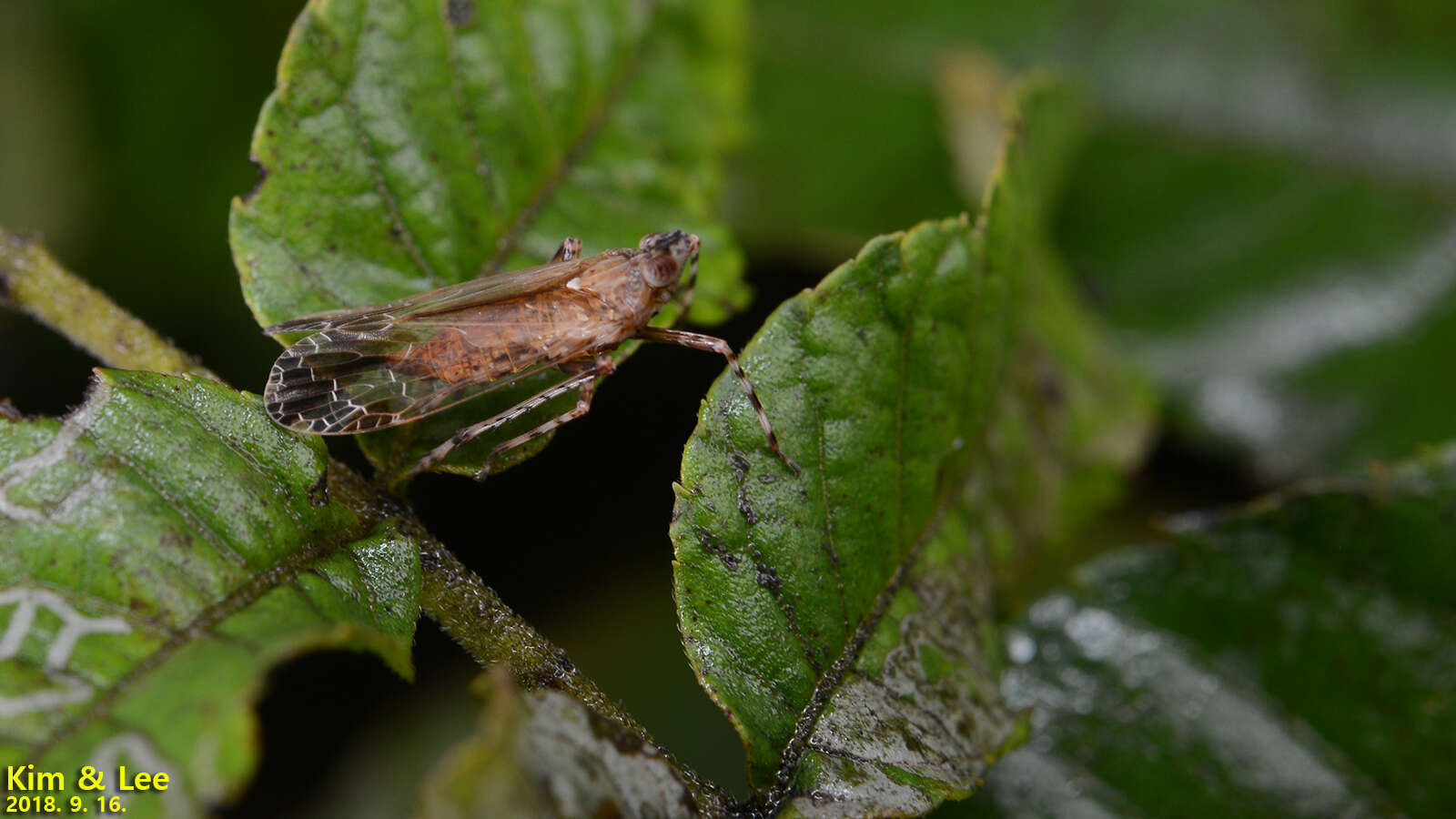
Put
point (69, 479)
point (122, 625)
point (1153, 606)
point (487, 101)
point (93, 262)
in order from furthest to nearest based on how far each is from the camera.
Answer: point (93, 262), point (1153, 606), point (487, 101), point (69, 479), point (122, 625)

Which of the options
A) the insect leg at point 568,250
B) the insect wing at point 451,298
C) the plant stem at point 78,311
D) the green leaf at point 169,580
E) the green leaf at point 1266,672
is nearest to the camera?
the green leaf at point 169,580

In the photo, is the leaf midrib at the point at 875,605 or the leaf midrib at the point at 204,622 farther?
the leaf midrib at the point at 875,605

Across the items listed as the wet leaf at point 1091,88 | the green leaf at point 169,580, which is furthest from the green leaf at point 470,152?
the wet leaf at point 1091,88

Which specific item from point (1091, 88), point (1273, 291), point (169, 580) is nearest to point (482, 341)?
point (169, 580)

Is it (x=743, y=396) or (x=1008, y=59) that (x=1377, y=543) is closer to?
(x=743, y=396)

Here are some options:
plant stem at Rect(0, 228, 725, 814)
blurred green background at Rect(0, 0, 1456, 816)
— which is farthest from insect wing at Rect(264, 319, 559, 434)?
blurred green background at Rect(0, 0, 1456, 816)

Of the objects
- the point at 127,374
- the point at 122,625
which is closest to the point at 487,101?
the point at 127,374

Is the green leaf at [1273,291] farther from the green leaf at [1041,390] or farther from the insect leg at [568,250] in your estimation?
the insect leg at [568,250]
